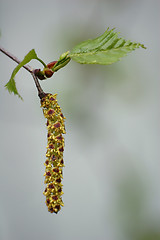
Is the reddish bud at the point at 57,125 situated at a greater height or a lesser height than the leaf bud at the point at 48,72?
lesser

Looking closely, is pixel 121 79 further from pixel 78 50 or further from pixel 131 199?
pixel 78 50

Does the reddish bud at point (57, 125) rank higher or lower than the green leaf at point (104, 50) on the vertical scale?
lower

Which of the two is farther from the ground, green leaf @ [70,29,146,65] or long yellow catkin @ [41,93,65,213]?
green leaf @ [70,29,146,65]

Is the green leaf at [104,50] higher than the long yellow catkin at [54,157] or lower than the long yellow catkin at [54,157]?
higher
